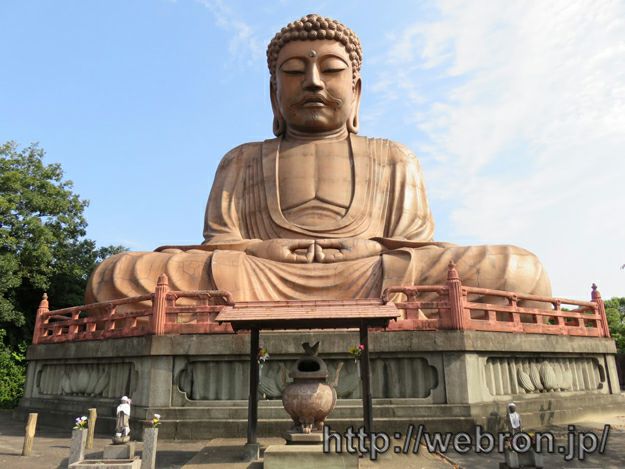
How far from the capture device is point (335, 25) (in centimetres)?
1149

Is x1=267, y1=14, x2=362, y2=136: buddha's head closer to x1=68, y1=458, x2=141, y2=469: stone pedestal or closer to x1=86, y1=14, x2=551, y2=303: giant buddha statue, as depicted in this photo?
x1=86, y1=14, x2=551, y2=303: giant buddha statue

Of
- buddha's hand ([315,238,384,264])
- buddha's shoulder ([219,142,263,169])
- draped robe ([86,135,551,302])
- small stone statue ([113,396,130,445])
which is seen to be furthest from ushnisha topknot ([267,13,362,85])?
small stone statue ([113,396,130,445])

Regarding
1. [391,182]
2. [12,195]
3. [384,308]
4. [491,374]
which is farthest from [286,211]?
[12,195]

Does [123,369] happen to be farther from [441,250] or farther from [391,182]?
[391,182]

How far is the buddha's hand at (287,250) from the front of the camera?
931cm

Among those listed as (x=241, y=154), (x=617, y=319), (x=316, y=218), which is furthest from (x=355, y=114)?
(x=617, y=319)

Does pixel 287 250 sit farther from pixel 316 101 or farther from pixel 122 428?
pixel 122 428

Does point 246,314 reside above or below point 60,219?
below

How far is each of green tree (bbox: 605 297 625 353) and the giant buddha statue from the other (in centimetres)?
1707

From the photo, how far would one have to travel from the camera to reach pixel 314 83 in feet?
36.4

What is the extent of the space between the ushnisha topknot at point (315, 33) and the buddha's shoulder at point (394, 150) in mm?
1897

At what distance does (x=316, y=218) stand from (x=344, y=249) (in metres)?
1.33

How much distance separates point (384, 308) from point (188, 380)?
3321 millimetres

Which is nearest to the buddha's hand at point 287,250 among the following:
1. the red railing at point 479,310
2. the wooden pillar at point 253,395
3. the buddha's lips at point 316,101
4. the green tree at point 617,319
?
the red railing at point 479,310
